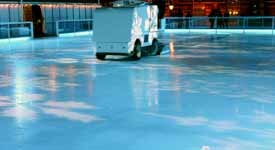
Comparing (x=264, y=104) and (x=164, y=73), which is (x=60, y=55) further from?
(x=264, y=104)

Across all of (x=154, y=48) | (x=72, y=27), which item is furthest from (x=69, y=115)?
(x=72, y=27)

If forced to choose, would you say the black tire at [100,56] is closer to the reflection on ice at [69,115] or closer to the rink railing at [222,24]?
the reflection on ice at [69,115]

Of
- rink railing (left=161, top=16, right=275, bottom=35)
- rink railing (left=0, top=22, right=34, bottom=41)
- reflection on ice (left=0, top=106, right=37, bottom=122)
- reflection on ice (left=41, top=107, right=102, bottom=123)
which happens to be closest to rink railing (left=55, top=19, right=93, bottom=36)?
rink railing (left=0, top=22, right=34, bottom=41)

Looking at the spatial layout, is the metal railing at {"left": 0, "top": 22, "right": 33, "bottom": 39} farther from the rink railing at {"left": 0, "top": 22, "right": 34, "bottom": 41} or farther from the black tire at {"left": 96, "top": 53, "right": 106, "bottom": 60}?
the black tire at {"left": 96, "top": 53, "right": 106, "bottom": 60}

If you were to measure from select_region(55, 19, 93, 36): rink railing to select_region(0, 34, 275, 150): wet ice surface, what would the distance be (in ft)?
49.4

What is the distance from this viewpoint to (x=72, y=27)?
97.1ft

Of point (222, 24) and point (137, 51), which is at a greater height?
point (222, 24)

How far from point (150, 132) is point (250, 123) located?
56.1 inches

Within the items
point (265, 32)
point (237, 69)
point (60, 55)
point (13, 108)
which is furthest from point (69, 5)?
point (13, 108)

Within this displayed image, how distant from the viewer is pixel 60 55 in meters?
16.2

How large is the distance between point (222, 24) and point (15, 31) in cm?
1363

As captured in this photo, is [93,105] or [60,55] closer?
[93,105]

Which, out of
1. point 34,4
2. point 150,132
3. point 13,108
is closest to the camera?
point 150,132

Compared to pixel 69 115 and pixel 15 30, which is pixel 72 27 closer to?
pixel 15 30
